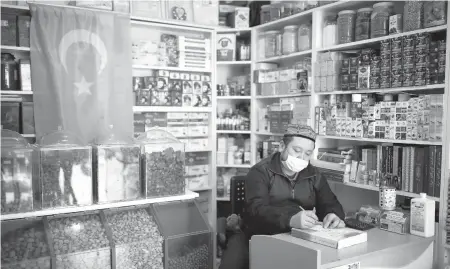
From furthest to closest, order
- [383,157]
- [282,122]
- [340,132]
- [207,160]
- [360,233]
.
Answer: [207,160], [282,122], [340,132], [383,157], [360,233]

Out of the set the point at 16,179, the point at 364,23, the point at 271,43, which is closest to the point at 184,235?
the point at 16,179

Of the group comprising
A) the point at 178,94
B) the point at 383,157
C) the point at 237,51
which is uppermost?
the point at 237,51

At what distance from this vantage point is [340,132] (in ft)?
11.7

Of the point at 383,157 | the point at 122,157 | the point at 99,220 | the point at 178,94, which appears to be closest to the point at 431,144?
the point at 383,157

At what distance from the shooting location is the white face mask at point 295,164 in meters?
2.79

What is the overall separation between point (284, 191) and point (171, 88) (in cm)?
215

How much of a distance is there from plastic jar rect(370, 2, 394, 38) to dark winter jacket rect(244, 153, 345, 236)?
4.05 feet

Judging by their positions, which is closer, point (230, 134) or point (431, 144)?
point (431, 144)

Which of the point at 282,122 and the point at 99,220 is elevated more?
the point at 282,122

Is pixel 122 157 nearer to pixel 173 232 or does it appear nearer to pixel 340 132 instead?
pixel 173 232

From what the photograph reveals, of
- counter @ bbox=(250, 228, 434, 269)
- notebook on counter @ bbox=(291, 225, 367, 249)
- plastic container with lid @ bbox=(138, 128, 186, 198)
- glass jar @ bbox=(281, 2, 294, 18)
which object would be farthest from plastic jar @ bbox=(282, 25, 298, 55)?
notebook on counter @ bbox=(291, 225, 367, 249)

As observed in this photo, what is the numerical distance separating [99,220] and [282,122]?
7.39ft

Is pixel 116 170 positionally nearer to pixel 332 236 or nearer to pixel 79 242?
pixel 79 242

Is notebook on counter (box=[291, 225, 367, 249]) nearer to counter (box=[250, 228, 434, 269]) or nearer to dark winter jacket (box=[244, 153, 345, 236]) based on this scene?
counter (box=[250, 228, 434, 269])
